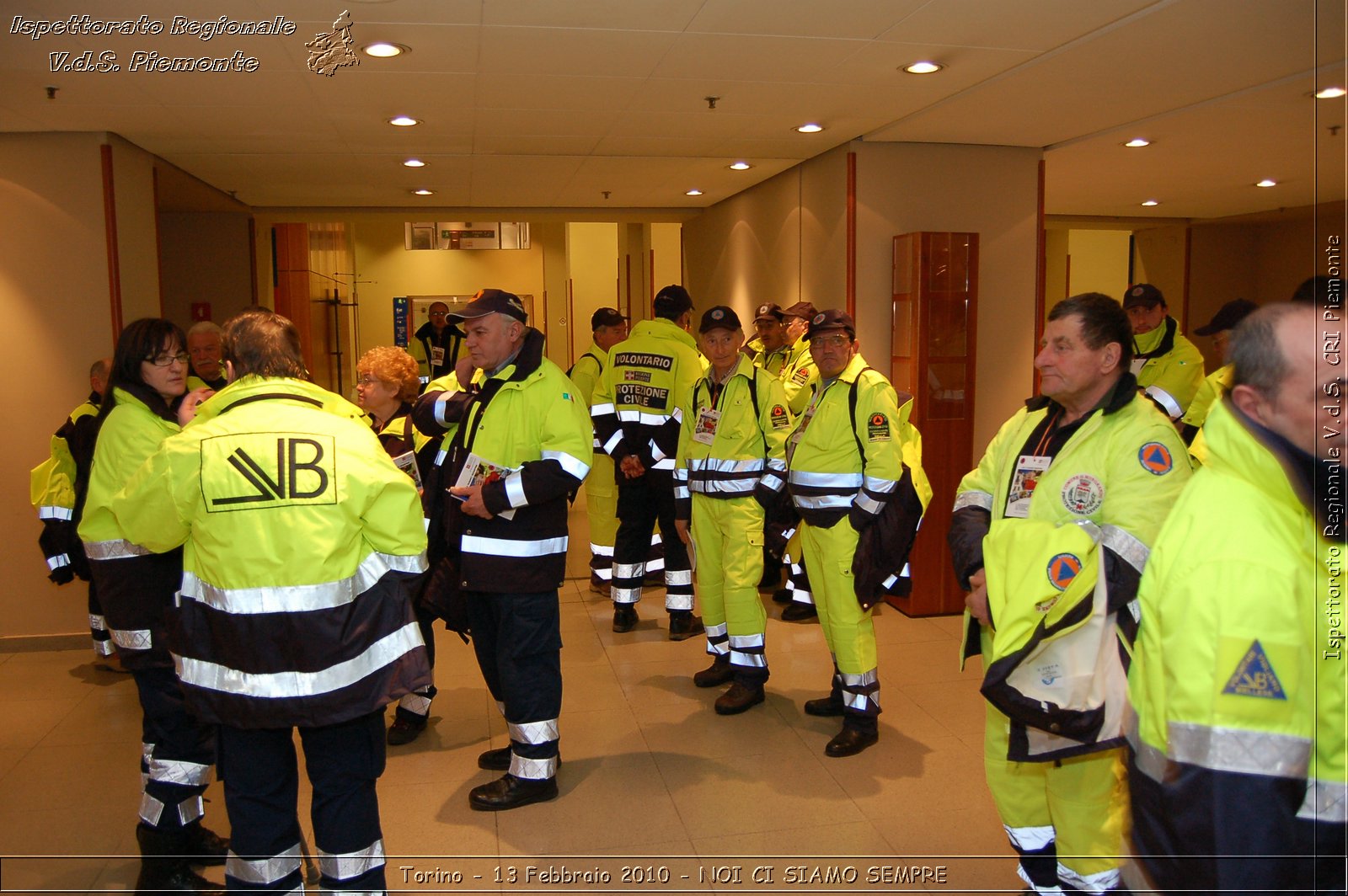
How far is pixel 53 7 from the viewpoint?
11.3 ft

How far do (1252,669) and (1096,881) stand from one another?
1341mm

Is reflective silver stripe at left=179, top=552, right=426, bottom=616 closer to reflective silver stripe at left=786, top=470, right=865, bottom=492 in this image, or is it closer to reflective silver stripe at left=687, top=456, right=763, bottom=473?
reflective silver stripe at left=786, top=470, right=865, bottom=492

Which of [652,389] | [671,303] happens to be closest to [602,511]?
[652,389]

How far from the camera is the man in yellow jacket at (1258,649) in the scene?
4.36 ft

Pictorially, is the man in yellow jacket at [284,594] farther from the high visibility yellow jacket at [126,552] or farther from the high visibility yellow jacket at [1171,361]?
the high visibility yellow jacket at [1171,361]

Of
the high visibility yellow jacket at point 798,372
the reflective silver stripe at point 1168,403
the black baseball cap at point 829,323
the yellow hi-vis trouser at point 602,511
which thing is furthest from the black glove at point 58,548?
the reflective silver stripe at point 1168,403

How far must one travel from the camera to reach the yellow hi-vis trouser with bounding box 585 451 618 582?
21.1 ft

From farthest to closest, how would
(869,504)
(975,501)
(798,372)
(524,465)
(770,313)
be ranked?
(770,313) < (798,372) < (869,504) < (524,465) < (975,501)

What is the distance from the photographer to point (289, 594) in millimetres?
2246

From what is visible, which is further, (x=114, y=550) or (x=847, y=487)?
(x=847, y=487)

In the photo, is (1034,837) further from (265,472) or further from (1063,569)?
(265,472)

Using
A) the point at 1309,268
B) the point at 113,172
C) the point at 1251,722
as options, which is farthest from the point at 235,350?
the point at 1309,268

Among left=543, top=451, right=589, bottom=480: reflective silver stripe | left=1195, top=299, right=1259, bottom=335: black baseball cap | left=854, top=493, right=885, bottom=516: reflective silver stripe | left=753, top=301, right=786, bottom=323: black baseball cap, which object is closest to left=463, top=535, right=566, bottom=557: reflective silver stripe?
left=543, top=451, right=589, bottom=480: reflective silver stripe

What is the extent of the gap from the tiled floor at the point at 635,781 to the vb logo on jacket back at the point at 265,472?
1.48 m
